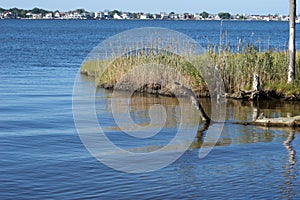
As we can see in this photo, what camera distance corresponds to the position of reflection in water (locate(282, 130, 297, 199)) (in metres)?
12.5

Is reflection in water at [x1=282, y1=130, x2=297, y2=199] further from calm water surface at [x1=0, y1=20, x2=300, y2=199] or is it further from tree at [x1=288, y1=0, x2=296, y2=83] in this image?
tree at [x1=288, y1=0, x2=296, y2=83]

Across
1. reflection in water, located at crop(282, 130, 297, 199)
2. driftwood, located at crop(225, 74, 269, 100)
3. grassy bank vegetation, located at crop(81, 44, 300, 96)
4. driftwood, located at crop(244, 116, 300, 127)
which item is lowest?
reflection in water, located at crop(282, 130, 297, 199)

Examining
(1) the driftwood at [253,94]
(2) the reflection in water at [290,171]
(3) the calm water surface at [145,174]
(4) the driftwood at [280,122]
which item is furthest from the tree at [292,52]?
(2) the reflection in water at [290,171]

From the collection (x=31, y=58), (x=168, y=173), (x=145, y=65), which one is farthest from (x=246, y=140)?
(x=31, y=58)

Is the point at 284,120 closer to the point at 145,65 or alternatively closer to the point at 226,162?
the point at 226,162

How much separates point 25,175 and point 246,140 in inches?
240

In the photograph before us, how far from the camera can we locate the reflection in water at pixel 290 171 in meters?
12.5

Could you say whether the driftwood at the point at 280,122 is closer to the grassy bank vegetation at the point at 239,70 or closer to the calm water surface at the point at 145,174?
the calm water surface at the point at 145,174

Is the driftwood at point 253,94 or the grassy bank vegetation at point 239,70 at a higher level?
the grassy bank vegetation at point 239,70

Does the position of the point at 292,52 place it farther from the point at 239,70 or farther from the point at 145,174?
the point at 145,174

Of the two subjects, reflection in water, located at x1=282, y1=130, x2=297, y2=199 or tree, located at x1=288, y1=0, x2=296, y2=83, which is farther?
tree, located at x1=288, y1=0, x2=296, y2=83

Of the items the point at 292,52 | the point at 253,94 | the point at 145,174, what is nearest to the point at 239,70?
the point at 253,94

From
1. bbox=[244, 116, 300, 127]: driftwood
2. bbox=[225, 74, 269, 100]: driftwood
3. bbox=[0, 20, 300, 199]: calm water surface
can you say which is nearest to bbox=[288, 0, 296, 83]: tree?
bbox=[225, 74, 269, 100]: driftwood

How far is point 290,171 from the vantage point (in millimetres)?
13961
